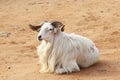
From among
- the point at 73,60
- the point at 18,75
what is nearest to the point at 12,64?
the point at 18,75

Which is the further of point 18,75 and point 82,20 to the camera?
point 82,20

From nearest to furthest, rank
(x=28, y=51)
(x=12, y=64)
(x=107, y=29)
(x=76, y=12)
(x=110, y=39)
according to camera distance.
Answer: (x=12, y=64), (x=28, y=51), (x=110, y=39), (x=107, y=29), (x=76, y=12)

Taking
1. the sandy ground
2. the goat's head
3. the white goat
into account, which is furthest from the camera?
the sandy ground

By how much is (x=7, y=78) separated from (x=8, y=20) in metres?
7.11

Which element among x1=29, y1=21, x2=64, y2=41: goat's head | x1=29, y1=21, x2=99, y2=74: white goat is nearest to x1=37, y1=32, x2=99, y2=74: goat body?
x1=29, y1=21, x2=99, y2=74: white goat

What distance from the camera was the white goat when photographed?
9.27m

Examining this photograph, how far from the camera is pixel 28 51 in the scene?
1170cm

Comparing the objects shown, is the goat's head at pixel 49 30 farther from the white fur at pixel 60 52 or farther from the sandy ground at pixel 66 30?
the sandy ground at pixel 66 30

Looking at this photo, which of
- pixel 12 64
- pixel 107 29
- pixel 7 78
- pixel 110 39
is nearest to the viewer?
pixel 7 78

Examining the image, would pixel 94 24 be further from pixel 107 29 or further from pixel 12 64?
pixel 12 64

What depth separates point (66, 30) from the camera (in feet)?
46.7

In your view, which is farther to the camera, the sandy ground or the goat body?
the sandy ground

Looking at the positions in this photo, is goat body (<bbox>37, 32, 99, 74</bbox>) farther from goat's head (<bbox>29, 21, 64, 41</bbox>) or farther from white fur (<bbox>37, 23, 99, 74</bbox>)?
goat's head (<bbox>29, 21, 64, 41</bbox>)

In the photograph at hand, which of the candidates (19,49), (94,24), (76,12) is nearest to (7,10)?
(76,12)
